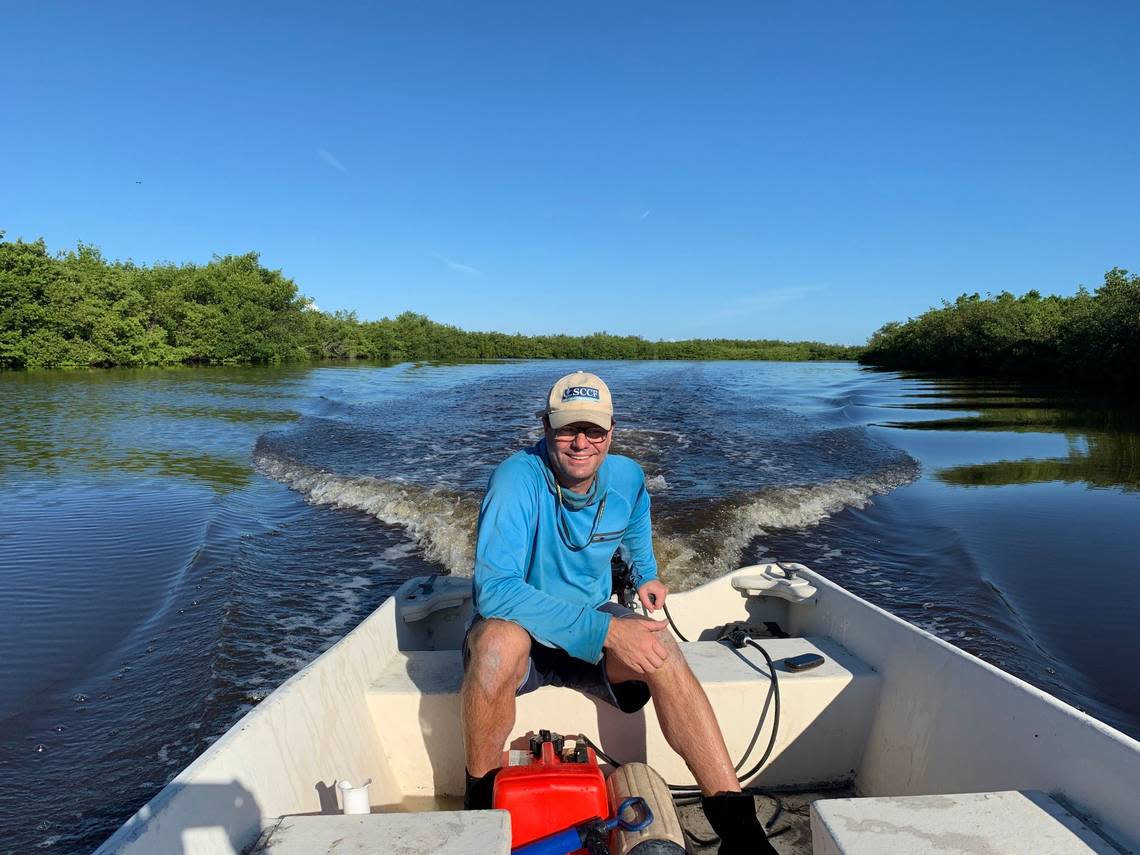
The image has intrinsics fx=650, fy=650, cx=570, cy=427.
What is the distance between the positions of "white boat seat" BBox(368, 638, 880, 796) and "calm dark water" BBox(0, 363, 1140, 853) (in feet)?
4.93

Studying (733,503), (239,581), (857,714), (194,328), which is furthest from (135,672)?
(194,328)

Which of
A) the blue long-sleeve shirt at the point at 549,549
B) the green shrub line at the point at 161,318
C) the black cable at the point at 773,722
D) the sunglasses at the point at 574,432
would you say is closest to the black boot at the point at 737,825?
the black cable at the point at 773,722

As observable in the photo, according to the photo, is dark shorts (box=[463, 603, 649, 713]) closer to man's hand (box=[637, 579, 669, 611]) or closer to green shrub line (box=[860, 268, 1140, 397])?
man's hand (box=[637, 579, 669, 611])

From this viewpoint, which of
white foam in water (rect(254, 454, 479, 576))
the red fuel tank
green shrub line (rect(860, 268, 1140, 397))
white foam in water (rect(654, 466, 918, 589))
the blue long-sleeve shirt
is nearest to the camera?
the red fuel tank

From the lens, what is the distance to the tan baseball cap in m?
2.31

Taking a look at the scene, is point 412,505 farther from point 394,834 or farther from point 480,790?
point 394,834

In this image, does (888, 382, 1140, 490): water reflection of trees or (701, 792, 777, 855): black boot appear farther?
(888, 382, 1140, 490): water reflection of trees

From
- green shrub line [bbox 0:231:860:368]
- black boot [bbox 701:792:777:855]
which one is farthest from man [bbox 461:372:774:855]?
green shrub line [bbox 0:231:860:368]

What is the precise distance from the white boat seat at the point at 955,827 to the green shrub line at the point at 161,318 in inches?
1566

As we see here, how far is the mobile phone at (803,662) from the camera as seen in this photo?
8.97 ft

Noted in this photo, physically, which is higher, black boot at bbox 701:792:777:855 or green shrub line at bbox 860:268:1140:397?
green shrub line at bbox 860:268:1140:397

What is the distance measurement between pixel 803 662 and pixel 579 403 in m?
1.50

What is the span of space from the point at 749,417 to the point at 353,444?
982 centimetres

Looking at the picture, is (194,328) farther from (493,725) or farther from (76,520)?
(493,725)
